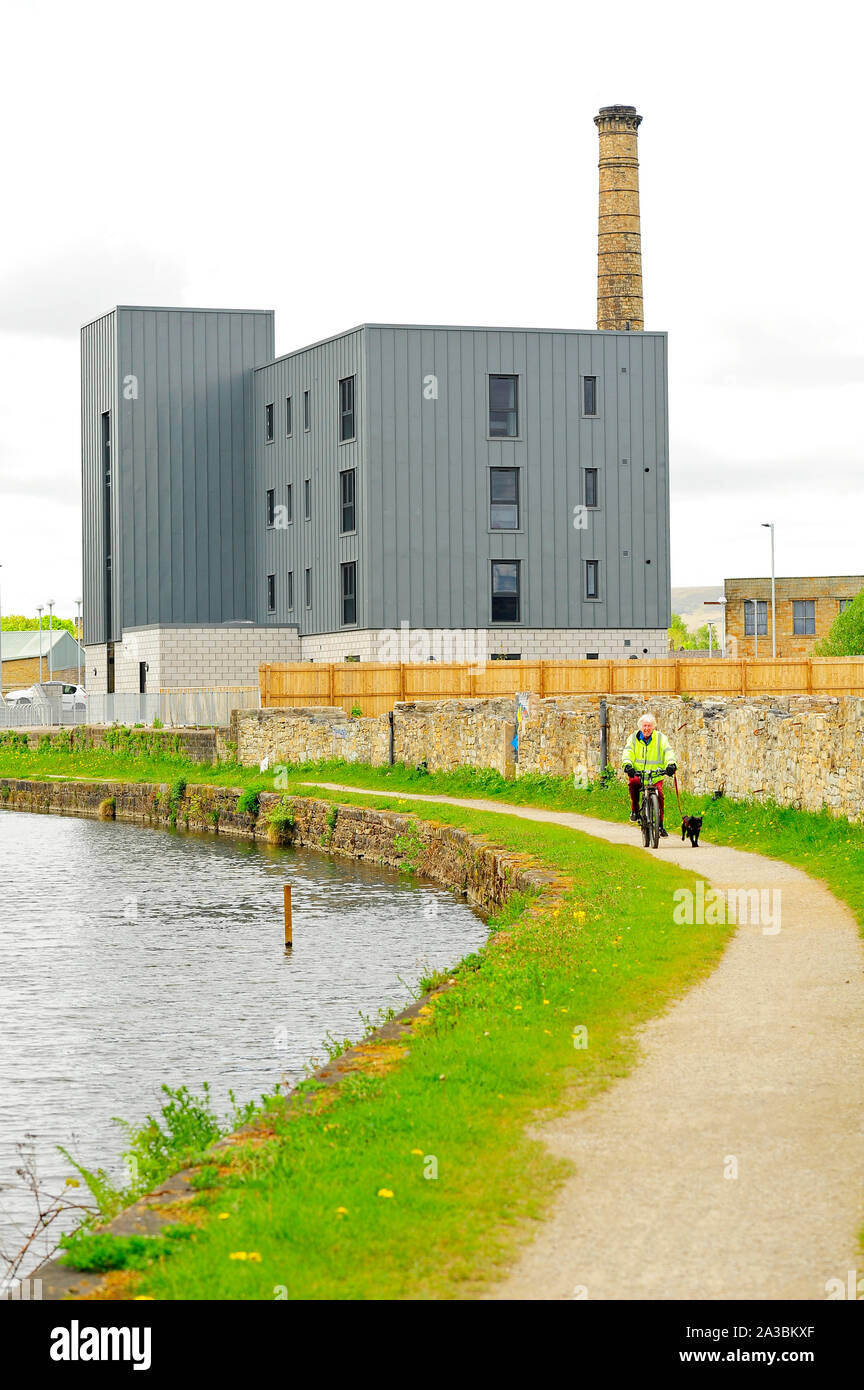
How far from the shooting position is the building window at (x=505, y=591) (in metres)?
58.8

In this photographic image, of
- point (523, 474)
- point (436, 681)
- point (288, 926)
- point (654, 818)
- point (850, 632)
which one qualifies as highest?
point (523, 474)

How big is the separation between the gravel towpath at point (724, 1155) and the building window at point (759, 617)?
86.7m

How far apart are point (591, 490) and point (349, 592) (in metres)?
9.98

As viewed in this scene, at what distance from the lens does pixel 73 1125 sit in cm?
1152

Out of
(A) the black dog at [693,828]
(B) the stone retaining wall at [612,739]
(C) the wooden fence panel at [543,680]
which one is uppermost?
(C) the wooden fence panel at [543,680]

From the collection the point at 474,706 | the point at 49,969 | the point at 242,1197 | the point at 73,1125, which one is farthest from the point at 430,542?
the point at 242,1197

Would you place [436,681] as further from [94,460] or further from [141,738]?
[94,460]

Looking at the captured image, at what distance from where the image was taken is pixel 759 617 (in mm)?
97375

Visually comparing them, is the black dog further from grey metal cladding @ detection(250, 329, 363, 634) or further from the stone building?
the stone building

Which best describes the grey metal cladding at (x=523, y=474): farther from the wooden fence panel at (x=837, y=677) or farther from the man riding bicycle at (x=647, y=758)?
the man riding bicycle at (x=647, y=758)

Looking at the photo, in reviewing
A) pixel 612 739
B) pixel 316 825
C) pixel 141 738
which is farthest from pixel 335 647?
pixel 612 739

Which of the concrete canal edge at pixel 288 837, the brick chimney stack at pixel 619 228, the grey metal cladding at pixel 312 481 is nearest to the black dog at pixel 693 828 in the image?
the concrete canal edge at pixel 288 837

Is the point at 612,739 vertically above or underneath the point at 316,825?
above
